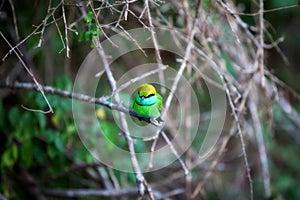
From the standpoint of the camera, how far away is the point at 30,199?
135 inches

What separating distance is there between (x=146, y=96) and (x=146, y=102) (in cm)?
3

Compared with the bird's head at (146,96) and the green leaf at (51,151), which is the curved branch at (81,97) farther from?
the green leaf at (51,151)

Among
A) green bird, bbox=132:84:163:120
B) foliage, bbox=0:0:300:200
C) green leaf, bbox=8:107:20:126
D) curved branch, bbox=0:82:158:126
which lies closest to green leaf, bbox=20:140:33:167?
foliage, bbox=0:0:300:200

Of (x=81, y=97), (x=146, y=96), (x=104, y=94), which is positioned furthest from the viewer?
(x=104, y=94)

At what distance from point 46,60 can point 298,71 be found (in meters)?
2.93

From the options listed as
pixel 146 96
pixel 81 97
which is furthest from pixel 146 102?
pixel 81 97

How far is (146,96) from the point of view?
2014mm

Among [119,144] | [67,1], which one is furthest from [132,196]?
[67,1]

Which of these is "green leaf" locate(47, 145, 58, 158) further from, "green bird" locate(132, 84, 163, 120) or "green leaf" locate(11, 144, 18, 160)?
"green bird" locate(132, 84, 163, 120)

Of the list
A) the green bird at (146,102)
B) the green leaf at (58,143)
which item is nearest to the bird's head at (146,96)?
the green bird at (146,102)

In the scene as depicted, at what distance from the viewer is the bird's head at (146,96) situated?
2.01m

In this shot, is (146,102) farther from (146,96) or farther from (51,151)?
(51,151)

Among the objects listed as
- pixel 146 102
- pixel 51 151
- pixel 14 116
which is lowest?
pixel 51 151

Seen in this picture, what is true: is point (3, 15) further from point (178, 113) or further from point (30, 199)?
point (178, 113)
